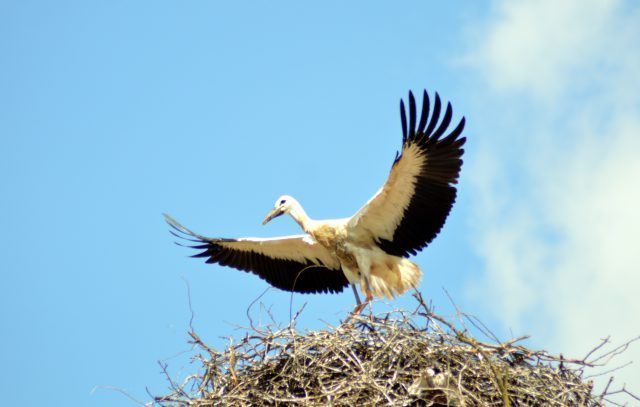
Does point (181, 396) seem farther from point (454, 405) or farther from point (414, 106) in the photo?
point (414, 106)

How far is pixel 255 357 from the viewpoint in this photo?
25.1 ft

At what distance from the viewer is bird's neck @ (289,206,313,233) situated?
32.8ft

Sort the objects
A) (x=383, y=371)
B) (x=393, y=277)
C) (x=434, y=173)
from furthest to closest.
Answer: (x=393, y=277)
(x=434, y=173)
(x=383, y=371)

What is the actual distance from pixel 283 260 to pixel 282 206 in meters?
0.51

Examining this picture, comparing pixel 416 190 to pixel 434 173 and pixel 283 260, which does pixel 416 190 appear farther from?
pixel 283 260

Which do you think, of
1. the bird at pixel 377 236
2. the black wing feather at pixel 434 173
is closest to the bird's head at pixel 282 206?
the bird at pixel 377 236

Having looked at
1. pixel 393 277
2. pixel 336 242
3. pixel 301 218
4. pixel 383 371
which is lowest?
pixel 383 371

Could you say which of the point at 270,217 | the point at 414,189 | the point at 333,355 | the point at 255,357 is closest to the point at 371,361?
the point at 333,355

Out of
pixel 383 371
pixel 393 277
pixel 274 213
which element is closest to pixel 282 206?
pixel 274 213

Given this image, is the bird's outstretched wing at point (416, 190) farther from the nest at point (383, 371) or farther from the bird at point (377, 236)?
the nest at point (383, 371)

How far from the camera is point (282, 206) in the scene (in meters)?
10.2

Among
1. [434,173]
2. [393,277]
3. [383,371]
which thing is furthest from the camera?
[393,277]

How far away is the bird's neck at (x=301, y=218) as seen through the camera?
9984 mm

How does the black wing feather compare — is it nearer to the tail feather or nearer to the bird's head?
the tail feather
